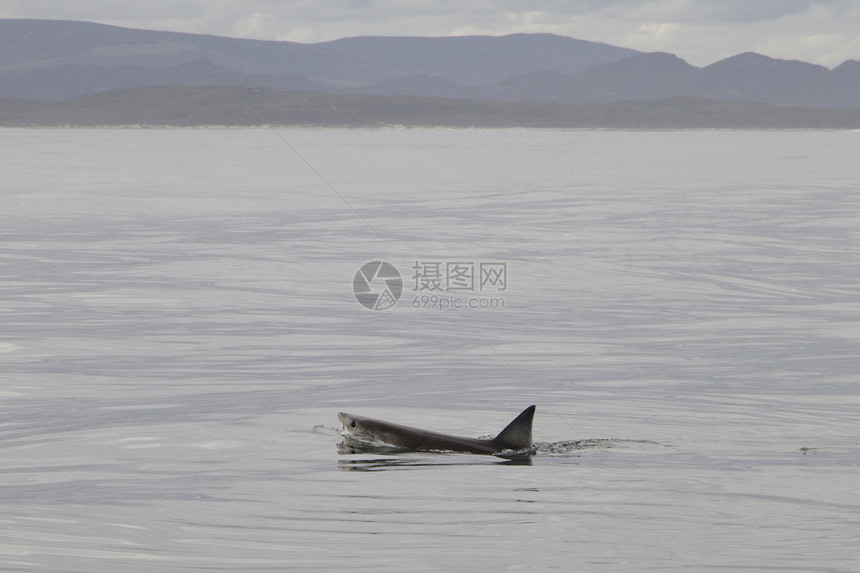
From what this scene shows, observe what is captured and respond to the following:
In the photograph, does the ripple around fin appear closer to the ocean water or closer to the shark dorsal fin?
the ocean water

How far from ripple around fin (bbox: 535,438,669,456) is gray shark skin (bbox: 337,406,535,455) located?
22cm

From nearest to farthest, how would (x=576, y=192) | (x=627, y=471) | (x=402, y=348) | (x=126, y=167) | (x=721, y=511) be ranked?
(x=721, y=511) → (x=627, y=471) → (x=402, y=348) → (x=576, y=192) → (x=126, y=167)

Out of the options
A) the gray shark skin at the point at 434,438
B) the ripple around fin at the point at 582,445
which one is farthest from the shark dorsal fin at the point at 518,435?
the ripple around fin at the point at 582,445

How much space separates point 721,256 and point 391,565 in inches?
858

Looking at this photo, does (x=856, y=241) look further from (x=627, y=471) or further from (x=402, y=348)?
(x=627, y=471)

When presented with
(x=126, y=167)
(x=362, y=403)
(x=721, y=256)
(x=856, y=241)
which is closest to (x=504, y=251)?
(x=721, y=256)

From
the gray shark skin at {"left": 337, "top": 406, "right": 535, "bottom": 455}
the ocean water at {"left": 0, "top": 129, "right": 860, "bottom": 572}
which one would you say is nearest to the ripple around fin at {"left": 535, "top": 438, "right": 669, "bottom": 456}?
the ocean water at {"left": 0, "top": 129, "right": 860, "bottom": 572}

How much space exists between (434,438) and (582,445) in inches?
64.8

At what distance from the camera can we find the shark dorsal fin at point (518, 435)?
1145 centimetres

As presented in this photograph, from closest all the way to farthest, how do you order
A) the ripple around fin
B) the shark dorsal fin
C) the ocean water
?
the ocean water
the shark dorsal fin
the ripple around fin

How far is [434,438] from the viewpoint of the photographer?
12.0 metres

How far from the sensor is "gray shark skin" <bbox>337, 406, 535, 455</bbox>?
11686 millimetres

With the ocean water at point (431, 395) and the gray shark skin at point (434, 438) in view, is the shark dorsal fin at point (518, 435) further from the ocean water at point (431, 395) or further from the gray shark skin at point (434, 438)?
the ocean water at point (431, 395)

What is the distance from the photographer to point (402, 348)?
1781cm
